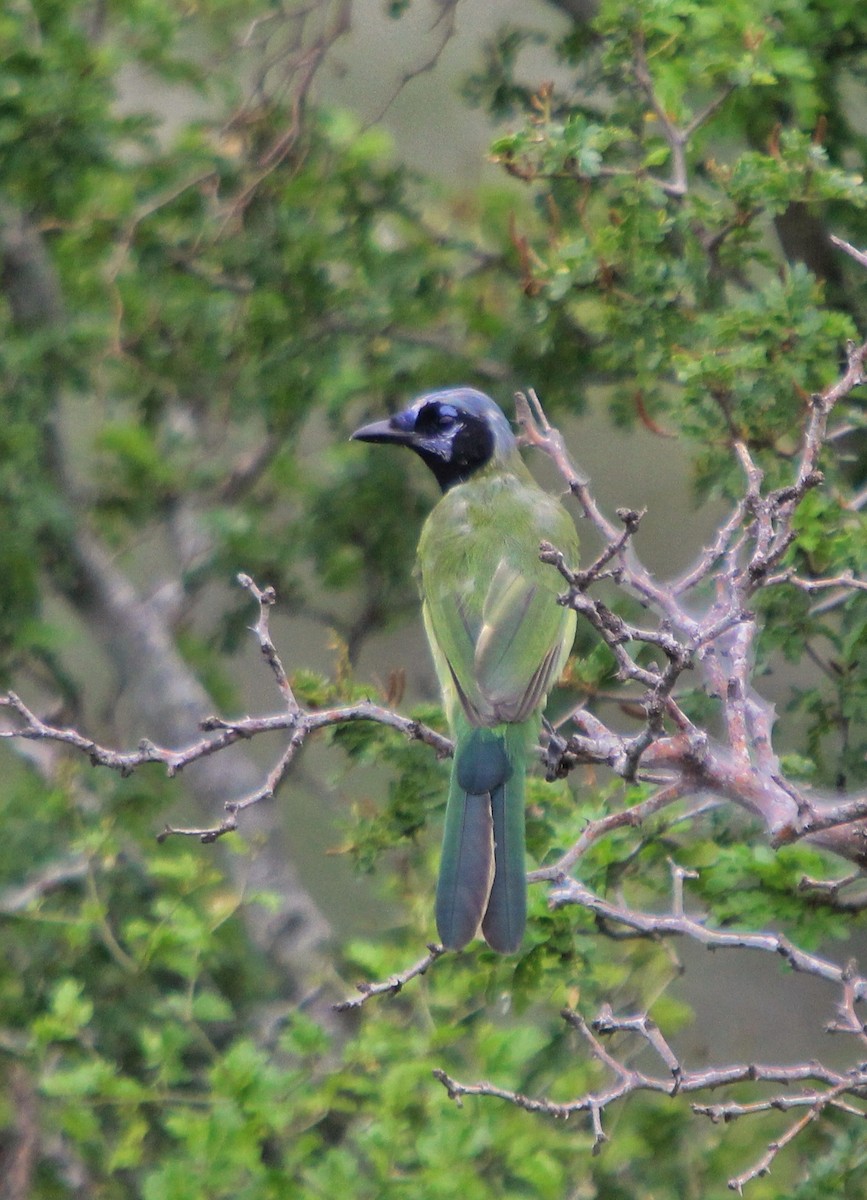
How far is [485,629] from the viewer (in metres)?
4.04

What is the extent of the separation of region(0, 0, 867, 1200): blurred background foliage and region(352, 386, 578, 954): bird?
0.63 ft

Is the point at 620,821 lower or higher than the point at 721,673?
lower

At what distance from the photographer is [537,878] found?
3.01 m

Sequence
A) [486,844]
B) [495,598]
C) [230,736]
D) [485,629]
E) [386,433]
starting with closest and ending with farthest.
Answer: [230,736], [486,844], [485,629], [495,598], [386,433]

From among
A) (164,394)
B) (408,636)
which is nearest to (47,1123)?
(164,394)

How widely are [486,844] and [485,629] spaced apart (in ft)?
2.21

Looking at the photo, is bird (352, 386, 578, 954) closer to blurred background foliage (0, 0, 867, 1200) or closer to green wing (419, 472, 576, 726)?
green wing (419, 472, 576, 726)

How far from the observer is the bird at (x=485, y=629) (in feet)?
11.3

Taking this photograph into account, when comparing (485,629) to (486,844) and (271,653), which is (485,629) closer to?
(486,844)

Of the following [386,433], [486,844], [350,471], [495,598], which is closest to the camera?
[486,844]

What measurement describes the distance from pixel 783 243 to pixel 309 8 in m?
1.52

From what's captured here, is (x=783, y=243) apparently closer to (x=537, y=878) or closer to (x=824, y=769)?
(x=824, y=769)

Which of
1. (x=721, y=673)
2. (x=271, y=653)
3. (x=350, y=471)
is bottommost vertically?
(x=350, y=471)

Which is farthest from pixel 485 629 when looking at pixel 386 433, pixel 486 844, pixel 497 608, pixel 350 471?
pixel 350 471
